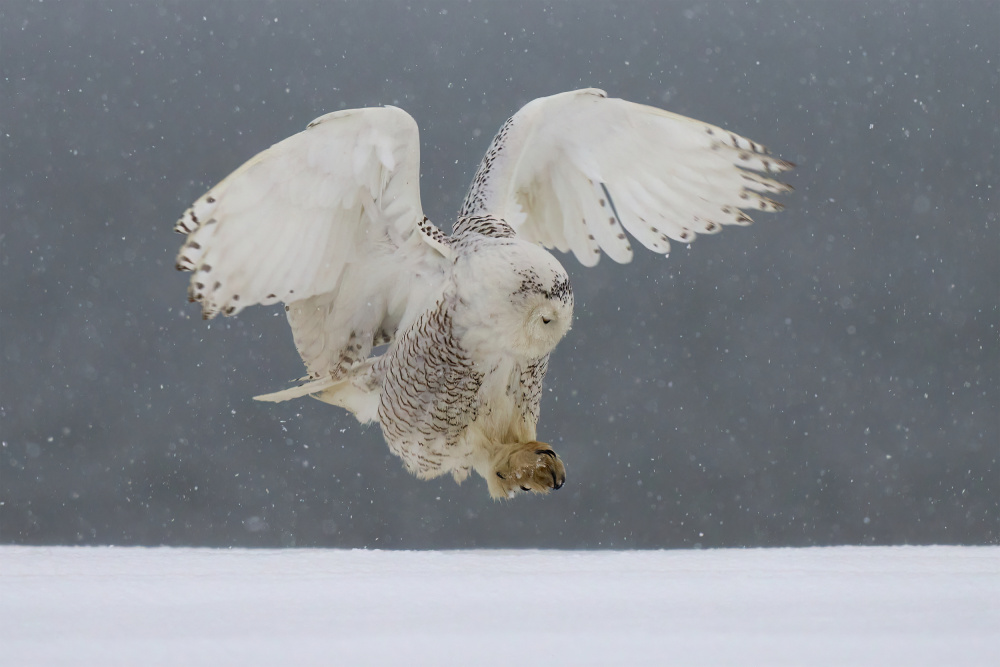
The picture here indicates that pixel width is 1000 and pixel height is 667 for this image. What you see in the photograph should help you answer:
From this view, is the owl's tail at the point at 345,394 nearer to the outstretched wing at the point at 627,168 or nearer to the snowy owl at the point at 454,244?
the snowy owl at the point at 454,244

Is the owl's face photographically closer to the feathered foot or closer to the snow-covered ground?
the feathered foot

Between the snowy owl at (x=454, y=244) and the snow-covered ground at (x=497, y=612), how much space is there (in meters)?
0.23

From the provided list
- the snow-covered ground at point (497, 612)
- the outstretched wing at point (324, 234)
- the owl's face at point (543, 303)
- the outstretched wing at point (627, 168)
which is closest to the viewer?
the snow-covered ground at point (497, 612)

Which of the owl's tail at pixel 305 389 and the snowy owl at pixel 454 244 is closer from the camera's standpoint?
the snowy owl at pixel 454 244

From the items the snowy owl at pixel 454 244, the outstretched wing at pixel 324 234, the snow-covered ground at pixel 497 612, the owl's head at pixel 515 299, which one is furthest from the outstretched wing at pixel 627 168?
the snow-covered ground at pixel 497 612

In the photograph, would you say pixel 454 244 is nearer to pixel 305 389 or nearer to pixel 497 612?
pixel 305 389

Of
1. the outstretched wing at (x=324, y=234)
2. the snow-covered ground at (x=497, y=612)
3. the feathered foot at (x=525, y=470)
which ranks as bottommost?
the snow-covered ground at (x=497, y=612)

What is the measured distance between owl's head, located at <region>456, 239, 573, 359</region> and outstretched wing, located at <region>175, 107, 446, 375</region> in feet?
0.70

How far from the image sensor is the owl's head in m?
1.37

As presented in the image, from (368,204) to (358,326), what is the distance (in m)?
0.29

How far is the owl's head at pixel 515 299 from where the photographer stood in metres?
1.37

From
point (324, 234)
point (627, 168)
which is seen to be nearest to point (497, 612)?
point (324, 234)

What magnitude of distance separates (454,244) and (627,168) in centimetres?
45

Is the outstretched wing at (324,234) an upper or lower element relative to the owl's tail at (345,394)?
upper
